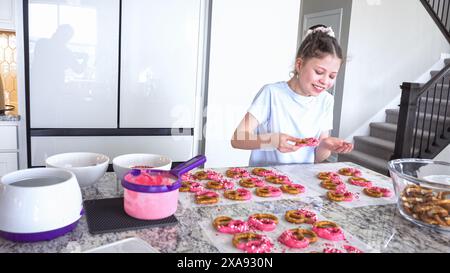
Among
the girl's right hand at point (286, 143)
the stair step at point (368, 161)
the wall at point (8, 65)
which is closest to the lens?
the girl's right hand at point (286, 143)

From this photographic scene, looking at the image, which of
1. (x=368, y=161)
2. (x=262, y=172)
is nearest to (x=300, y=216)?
(x=262, y=172)

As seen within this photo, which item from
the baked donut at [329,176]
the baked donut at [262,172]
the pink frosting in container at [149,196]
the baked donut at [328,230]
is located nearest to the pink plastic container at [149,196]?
the pink frosting in container at [149,196]

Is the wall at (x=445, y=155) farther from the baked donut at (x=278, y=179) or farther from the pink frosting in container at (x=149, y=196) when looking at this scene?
the pink frosting in container at (x=149, y=196)

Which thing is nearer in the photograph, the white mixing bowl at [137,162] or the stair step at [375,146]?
the white mixing bowl at [137,162]

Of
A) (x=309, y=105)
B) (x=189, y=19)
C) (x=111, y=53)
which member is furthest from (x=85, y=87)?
(x=309, y=105)

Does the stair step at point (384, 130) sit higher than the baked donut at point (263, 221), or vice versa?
the baked donut at point (263, 221)

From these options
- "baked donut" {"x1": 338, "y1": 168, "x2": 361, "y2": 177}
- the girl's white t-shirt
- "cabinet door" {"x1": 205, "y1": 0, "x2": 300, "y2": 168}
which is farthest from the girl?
"cabinet door" {"x1": 205, "y1": 0, "x2": 300, "y2": 168}

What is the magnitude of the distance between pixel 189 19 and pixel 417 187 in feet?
6.89

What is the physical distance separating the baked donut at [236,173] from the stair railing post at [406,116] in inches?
91.1

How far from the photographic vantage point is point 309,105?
1.76m

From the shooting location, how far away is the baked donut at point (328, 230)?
2.82ft

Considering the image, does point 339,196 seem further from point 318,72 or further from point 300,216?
point 318,72

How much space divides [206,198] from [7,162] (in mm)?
1934

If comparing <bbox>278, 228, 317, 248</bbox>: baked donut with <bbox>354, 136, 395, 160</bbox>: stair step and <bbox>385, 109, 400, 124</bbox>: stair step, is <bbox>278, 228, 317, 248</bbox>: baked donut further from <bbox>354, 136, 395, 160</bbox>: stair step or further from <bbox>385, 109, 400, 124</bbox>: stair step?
<bbox>385, 109, 400, 124</bbox>: stair step
